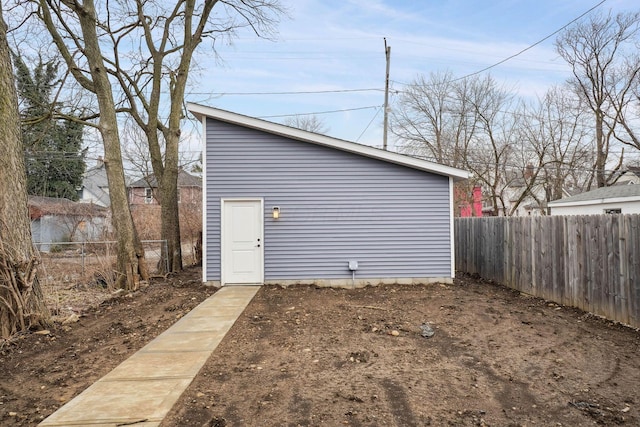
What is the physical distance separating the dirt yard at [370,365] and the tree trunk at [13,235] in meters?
0.33

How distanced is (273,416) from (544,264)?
6282 mm

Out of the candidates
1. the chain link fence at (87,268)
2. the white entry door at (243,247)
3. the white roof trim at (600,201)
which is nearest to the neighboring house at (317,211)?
the white entry door at (243,247)

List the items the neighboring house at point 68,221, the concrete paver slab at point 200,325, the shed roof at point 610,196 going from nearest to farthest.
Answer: the concrete paver slab at point 200,325, the shed roof at point 610,196, the neighboring house at point 68,221

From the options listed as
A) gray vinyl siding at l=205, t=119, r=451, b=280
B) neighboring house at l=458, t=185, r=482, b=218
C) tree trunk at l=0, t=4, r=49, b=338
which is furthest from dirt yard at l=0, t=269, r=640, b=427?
neighboring house at l=458, t=185, r=482, b=218

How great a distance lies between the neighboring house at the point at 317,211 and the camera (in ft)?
27.6

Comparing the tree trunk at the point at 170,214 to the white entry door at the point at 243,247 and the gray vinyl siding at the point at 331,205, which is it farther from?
the white entry door at the point at 243,247

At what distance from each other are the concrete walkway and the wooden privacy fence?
5345mm

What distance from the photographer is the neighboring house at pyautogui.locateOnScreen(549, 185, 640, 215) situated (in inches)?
561

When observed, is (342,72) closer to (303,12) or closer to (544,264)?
(303,12)

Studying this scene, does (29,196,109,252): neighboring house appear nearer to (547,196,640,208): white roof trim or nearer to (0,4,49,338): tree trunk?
(0,4,49,338): tree trunk

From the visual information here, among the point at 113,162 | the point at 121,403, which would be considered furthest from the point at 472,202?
the point at 121,403

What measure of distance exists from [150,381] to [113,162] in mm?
6030

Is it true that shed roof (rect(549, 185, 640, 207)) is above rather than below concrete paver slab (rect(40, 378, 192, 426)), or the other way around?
above

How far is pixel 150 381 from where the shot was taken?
352cm
